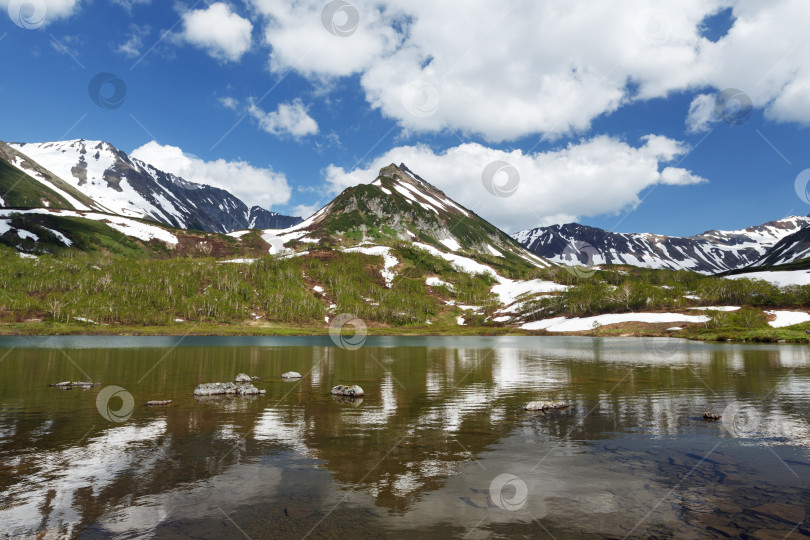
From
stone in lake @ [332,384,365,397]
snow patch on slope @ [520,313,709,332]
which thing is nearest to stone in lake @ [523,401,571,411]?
stone in lake @ [332,384,365,397]

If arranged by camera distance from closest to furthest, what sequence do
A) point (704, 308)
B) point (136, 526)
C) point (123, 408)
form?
point (136, 526)
point (123, 408)
point (704, 308)

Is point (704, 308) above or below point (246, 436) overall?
above

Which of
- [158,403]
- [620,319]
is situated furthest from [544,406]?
[620,319]

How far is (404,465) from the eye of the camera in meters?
18.5

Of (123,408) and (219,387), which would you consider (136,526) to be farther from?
(219,387)

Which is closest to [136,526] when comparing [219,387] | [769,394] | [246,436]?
[246,436]

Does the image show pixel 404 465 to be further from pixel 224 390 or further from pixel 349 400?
pixel 224 390

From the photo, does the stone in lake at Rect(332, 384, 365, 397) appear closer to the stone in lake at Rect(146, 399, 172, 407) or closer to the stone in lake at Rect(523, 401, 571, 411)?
the stone in lake at Rect(146, 399, 172, 407)

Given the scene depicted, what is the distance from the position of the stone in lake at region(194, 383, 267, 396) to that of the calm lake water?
1.16 metres

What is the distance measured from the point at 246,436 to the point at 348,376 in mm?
27750

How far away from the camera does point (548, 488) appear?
16047 mm

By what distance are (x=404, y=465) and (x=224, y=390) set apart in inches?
974

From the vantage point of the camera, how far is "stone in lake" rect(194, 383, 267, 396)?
3681 cm

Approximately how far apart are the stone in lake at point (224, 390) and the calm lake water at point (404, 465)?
1.16m
